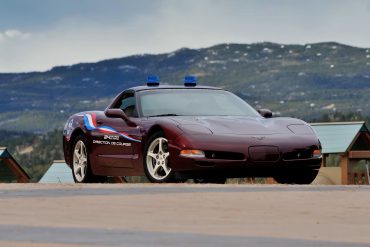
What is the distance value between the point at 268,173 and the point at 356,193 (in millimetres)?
3589

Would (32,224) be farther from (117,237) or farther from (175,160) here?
(175,160)

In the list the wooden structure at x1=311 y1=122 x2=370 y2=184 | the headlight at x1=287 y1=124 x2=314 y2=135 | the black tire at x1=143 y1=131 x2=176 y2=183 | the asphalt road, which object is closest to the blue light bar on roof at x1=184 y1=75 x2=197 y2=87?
the black tire at x1=143 y1=131 x2=176 y2=183

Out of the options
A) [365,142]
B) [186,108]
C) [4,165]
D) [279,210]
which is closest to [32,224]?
[279,210]

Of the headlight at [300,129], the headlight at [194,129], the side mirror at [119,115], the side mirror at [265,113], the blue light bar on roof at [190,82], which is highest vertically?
the blue light bar on roof at [190,82]

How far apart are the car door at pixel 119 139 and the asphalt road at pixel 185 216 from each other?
2996 mm

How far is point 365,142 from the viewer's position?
124ft

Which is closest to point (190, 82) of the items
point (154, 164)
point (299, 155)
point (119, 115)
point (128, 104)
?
point (128, 104)

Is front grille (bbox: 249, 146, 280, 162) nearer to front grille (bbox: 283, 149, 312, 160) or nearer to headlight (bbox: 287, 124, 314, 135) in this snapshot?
front grille (bbox: 283, 149, 312, 160)

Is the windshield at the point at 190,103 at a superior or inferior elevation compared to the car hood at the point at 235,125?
superior

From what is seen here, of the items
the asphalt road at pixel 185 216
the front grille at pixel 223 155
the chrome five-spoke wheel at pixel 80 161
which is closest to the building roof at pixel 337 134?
the chrome five-spoke wheel at pixel 80 161

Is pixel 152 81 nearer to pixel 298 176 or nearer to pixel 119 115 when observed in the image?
pixel 119 115

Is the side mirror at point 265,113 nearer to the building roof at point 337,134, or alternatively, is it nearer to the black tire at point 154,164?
the black tire at point 154,164

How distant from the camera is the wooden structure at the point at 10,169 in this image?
154ft

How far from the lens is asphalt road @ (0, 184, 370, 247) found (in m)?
6.98
